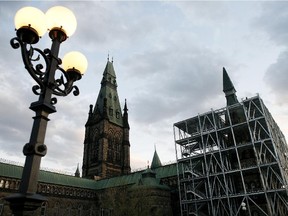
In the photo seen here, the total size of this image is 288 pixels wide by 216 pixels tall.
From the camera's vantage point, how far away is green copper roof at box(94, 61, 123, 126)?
237 feet

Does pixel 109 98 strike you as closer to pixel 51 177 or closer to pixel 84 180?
pixel 84 180

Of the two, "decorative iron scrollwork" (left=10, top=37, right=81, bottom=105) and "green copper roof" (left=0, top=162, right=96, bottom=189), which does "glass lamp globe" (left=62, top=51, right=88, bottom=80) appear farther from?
"green copper roof" (left=0, top=162, right=96, bottom=189)

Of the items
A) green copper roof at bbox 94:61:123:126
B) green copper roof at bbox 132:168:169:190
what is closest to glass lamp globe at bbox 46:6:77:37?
green copper roof at bbox 132:168:169:190

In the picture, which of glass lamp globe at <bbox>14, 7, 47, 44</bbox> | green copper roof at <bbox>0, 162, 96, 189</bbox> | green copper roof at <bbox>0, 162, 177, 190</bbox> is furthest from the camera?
green copper roof at <bbox>0, 162, 177, 190</bbox>

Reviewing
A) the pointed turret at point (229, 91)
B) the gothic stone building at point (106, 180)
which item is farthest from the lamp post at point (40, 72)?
the pointed turret at point (229, 91)

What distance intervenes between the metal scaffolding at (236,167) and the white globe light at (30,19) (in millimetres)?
32132

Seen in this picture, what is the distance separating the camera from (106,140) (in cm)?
6488

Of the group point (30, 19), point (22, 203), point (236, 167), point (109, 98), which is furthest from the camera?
point (109, 98)

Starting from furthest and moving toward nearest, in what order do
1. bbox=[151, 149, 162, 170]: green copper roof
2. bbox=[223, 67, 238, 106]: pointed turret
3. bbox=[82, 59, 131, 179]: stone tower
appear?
bbox=[82, 59, 131, 179]: stone tower < bbox=[151, 149, 162, 170]: green copper roof < bbox=[223, 67, 238, 106]: pointed turret

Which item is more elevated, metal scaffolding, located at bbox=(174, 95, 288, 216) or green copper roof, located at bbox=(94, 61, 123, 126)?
green copper roof, located at bbox=(94, 61, 123, 126)

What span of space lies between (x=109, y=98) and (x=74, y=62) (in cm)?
6877

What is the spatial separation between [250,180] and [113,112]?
47324 millimetres

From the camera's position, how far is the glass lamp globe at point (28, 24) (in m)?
6.38

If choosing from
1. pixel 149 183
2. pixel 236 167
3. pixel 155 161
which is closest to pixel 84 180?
pixel 155 161
